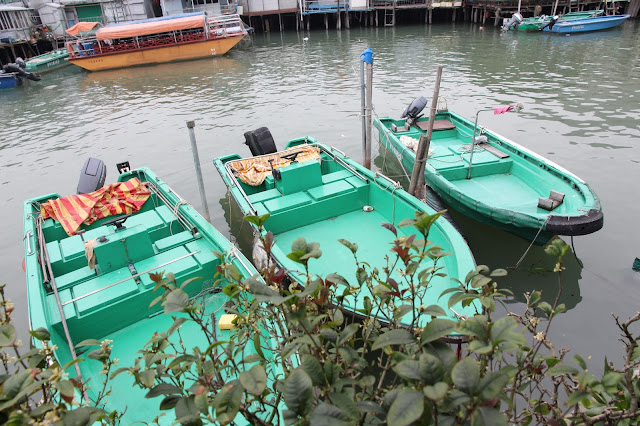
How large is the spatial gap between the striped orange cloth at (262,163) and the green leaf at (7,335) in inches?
276

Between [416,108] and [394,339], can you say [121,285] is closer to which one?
[394,339]

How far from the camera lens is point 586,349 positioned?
5.50 meters

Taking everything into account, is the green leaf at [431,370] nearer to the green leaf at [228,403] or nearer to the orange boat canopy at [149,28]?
the green leaf at [228,403]

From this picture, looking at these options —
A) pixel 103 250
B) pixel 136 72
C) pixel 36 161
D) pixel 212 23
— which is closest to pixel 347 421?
pixel 103 250

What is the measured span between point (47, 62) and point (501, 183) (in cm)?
3138

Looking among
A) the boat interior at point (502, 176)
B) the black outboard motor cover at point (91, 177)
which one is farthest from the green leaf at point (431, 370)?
the black outboard motor cover at point (91, 177)

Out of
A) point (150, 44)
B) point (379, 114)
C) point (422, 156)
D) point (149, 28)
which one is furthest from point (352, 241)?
point (150, 44)

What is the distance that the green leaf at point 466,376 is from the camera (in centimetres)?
120

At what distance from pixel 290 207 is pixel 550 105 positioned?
40.4ft

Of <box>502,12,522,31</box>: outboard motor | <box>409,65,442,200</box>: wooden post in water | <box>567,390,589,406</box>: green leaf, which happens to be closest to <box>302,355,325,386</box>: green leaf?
<box>567,390,589,406</box>: green leaf

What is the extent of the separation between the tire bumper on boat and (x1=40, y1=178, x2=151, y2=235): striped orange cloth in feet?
23.7

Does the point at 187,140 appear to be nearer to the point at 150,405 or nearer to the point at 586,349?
the point at 150,405

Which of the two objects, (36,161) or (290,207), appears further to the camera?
(36,161)

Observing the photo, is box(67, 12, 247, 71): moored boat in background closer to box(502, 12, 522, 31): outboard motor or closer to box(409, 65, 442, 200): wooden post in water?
box(502, 12, 522, 31): outboard motor
